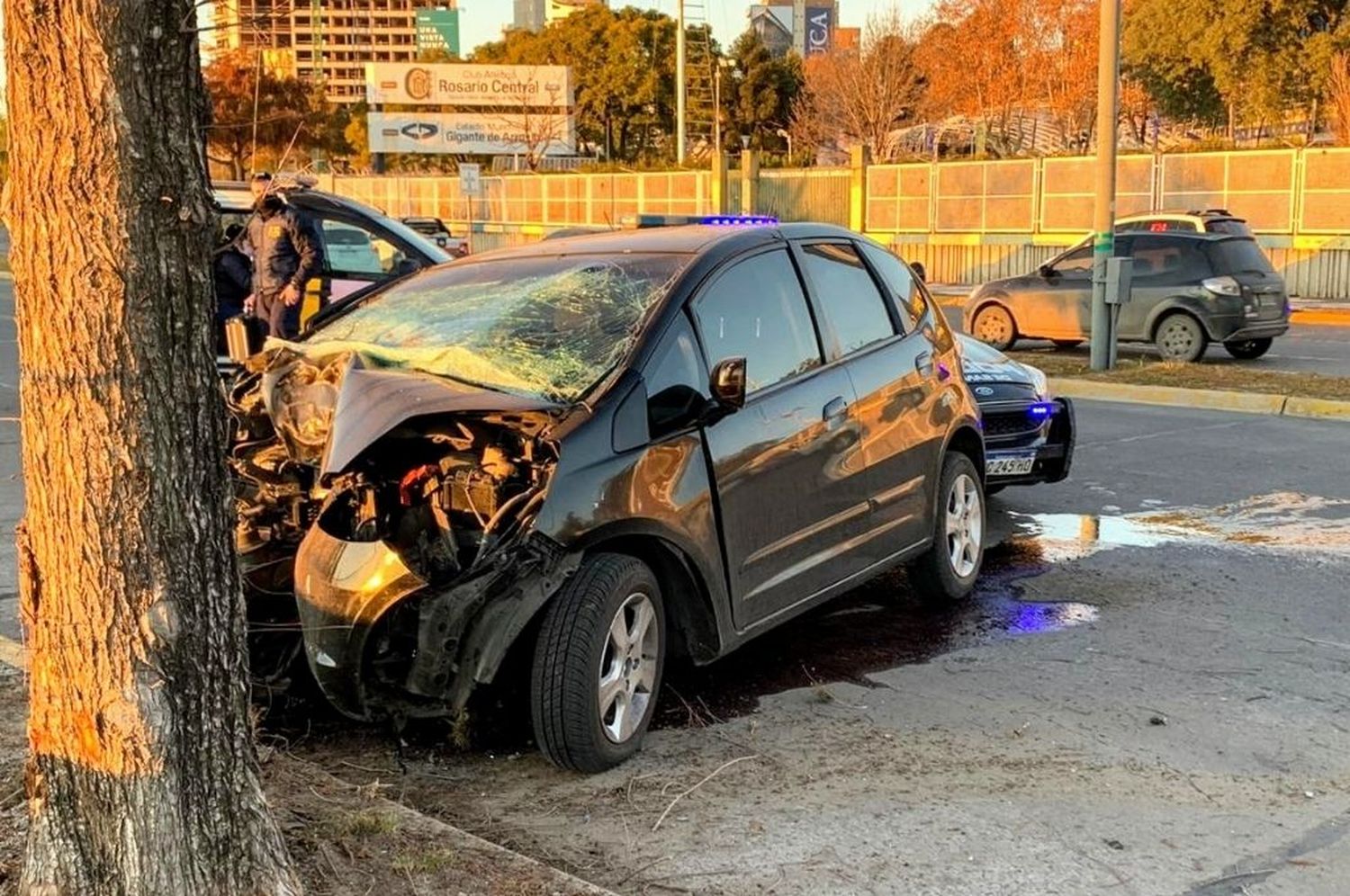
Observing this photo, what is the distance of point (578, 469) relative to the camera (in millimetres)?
4105

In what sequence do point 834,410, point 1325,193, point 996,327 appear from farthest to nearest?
point 1325,193, point 996,327, point 834,410

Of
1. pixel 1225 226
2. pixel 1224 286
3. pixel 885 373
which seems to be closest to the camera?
pixel 885 373

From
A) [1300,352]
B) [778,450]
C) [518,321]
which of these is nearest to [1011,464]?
[778,450]

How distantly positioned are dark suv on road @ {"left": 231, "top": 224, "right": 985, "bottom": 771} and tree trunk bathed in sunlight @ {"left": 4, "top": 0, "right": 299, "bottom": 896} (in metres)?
1.11

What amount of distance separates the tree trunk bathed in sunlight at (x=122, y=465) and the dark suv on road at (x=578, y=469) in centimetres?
111

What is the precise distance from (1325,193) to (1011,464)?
63.6 feet

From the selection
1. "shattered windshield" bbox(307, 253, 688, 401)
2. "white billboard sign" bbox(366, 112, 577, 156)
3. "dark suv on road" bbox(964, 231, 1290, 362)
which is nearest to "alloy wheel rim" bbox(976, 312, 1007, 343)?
"dark suv on road" bbox(964, 231, 1290, 362)

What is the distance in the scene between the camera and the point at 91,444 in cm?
269

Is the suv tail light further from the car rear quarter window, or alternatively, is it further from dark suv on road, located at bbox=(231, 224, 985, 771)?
dark suv on road, located at bbox=(231, 224, 985, 771)

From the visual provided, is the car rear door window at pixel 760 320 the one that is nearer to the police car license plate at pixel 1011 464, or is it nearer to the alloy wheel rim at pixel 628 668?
the alloy wheel rim at pixel 628 668

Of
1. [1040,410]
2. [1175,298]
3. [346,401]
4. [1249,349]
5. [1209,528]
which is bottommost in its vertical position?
[1209,528]

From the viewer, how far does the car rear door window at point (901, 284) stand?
20.2 feet

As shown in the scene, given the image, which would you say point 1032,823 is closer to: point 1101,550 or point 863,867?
point 863,867

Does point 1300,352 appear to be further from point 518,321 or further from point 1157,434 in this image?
point 518,321
